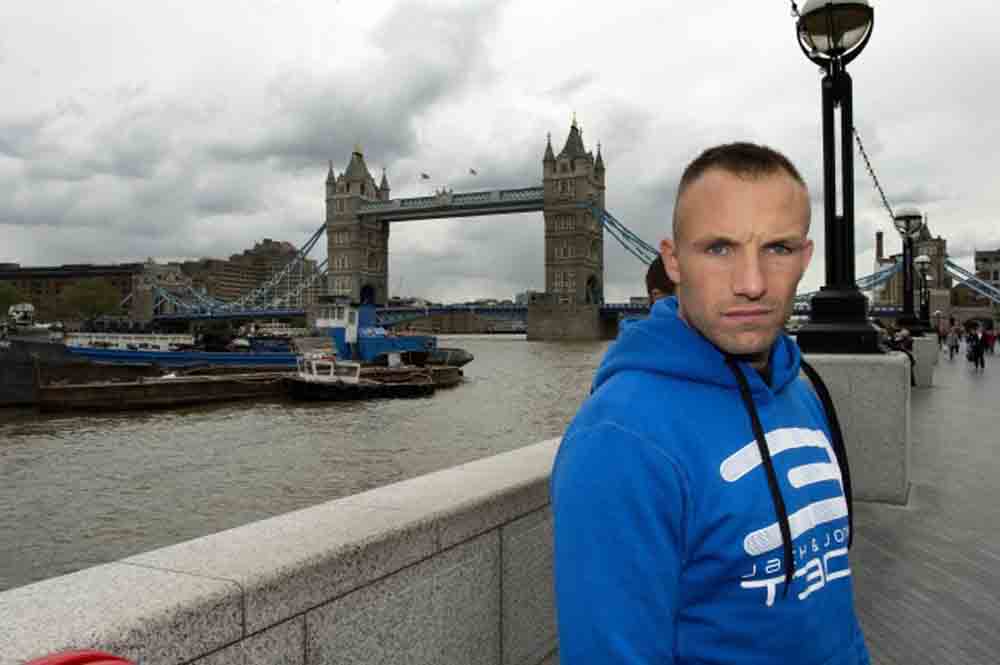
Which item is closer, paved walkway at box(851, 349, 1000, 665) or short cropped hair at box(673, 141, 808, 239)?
short cropped hair at box(673, 141, 808, 239)

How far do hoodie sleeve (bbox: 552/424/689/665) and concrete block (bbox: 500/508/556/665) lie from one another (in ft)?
4.03

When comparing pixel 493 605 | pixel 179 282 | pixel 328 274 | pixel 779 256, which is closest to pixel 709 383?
pixel 779 256

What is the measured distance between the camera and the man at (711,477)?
41.4 inches

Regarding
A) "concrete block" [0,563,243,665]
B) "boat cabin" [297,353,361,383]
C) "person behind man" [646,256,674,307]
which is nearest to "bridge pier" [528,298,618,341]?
"boat cabin" [297,353,361,383]

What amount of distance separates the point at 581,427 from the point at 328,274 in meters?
103

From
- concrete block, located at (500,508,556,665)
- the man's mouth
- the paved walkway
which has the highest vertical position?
the man's mouth

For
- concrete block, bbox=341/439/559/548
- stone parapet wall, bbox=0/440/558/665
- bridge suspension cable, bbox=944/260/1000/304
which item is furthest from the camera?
bridge suspension cable, bbox=944/260/1000/304

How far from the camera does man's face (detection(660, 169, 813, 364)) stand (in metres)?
1.23

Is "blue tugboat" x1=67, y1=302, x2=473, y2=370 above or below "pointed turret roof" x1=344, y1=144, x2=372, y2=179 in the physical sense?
below

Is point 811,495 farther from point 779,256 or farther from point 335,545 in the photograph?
point 335,545

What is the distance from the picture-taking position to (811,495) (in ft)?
4.14

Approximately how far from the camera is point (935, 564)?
139 inches

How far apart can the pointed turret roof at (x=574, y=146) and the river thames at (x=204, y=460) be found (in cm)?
7305

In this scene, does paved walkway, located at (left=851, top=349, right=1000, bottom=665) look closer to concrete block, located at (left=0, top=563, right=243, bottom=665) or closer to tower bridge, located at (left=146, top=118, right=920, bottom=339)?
concrete block, located at (left=0, top=563, right=243, bottom=665)
